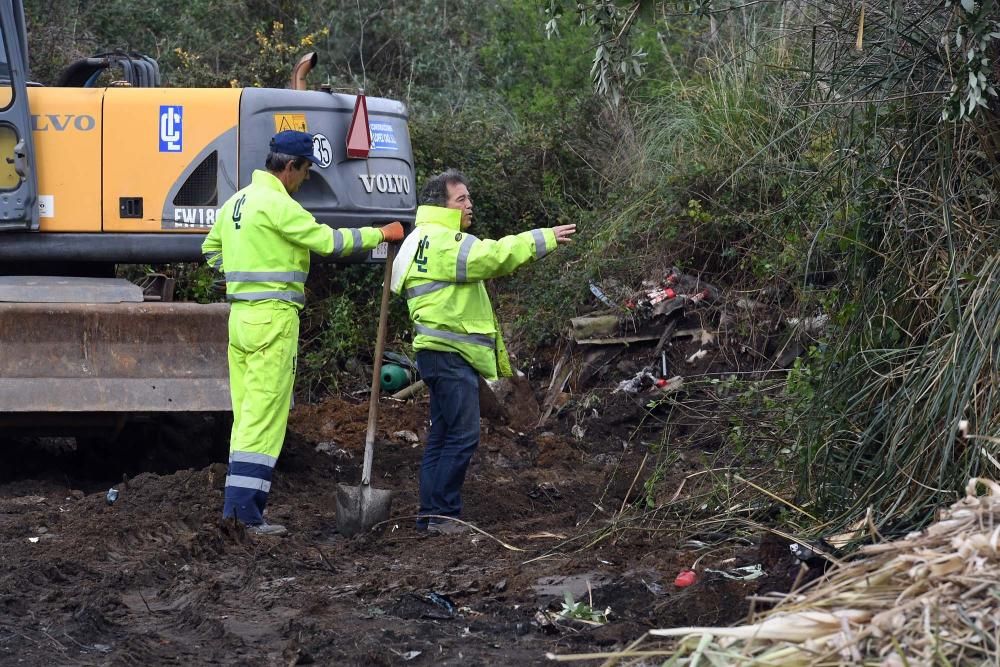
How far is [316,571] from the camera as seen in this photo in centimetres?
579

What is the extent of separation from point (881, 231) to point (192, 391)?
12.6ft

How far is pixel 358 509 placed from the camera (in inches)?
258

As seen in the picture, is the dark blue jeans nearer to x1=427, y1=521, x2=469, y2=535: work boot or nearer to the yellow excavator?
x1=427, y1=521, x2=469, y2=535: work boot

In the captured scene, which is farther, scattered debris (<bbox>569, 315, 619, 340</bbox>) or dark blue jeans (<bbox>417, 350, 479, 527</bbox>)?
scattered debris (<bbox>569, 315, 619, 340</bbox>)

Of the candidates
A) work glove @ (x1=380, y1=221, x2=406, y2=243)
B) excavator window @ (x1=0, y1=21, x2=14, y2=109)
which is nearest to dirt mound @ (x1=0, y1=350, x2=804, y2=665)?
work glove @ (x1=380, y1=221, x2=406, y2=243)

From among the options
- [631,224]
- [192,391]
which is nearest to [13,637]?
[192,391]

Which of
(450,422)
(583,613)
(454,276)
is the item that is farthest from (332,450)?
(583,613)

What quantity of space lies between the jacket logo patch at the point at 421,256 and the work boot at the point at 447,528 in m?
1.30

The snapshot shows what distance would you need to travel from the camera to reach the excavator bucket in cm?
704

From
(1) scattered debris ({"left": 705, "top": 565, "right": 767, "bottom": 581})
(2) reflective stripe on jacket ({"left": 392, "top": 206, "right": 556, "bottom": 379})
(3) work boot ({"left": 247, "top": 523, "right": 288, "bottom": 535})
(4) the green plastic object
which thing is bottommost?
(4) the green plastic object

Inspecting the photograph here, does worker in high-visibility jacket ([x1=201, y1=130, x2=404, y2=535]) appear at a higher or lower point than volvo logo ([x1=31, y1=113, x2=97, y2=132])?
lower

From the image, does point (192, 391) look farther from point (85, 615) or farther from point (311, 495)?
point (85, 615)

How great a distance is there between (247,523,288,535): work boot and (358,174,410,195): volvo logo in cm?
217

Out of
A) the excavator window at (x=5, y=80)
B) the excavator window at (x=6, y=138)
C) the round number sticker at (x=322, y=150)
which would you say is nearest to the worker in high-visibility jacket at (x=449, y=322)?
the round number sticker at (x=322, y=150)
